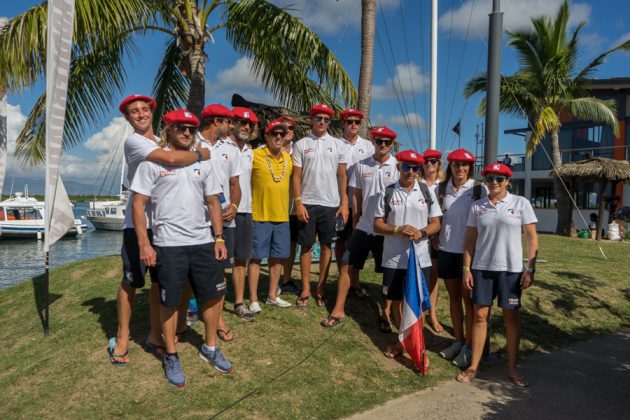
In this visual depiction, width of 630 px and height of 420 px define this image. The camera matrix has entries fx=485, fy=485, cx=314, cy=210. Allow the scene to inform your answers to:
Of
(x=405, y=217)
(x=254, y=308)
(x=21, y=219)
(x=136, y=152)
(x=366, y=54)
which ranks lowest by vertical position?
(x=21, y=219)

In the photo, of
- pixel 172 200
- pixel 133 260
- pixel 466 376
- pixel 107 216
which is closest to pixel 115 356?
pixel 133 260

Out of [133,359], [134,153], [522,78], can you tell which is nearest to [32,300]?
[133,359]

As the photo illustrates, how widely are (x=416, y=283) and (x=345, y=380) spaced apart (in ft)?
3.76

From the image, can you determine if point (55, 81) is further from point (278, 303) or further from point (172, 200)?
point (278, 303)

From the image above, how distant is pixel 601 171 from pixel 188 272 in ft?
56.1

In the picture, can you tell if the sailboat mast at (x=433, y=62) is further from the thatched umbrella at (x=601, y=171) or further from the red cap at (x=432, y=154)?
the thatched umbrella at (x=601, y=171)

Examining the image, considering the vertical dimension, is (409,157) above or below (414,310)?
above

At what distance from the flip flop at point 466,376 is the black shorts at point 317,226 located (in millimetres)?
1992

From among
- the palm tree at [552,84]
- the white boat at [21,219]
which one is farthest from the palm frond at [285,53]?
the white boat at [21,219]

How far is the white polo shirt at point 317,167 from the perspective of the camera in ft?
17.9

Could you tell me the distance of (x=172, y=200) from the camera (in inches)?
151

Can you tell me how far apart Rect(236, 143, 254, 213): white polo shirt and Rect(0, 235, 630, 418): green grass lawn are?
1228 mm

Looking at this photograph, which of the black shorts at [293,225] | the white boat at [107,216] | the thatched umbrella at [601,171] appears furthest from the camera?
the white boat at [107,216]

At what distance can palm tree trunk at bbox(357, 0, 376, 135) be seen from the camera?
812 cm
